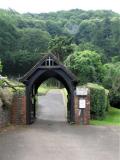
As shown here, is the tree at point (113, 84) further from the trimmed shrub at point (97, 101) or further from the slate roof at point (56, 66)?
the slate roof at point (56, 66)

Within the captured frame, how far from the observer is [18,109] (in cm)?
2202

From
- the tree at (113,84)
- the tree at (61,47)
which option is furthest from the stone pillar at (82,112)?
the tree at (61,47)

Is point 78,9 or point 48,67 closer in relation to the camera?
point 48,67

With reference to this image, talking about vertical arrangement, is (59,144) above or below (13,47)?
below

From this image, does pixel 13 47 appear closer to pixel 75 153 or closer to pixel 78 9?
pixel 78 9

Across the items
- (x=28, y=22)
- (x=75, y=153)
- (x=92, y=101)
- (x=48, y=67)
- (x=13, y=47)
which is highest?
(x=28, y=22)

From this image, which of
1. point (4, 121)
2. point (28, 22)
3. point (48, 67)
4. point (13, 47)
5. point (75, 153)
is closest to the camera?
point (75, 153)

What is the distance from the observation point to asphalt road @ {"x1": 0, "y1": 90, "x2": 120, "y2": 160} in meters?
13.5

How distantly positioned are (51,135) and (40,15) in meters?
123

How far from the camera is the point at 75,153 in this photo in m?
14.0

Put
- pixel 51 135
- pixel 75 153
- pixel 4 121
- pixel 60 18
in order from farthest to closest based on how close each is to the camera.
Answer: pixel 60 18 → pixel 4 121 → pixel 51 135 → pixel 75 153

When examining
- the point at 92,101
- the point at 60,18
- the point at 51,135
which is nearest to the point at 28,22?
the point at 60,18

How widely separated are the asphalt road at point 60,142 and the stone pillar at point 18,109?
86cm

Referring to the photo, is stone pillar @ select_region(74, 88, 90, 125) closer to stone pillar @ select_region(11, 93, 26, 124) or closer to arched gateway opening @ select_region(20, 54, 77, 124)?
arched gateway opening @ select_region(20, 54, 77, 124)
